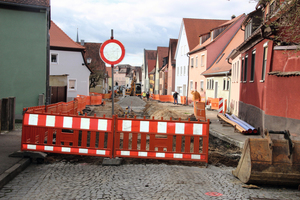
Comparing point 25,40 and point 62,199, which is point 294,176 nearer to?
point 62,199

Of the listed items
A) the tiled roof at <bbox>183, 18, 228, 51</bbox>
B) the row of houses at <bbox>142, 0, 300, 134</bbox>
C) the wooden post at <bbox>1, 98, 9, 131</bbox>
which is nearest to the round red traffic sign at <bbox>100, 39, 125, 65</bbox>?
the row of houses at <bbox>142, 0, 300, 134</bbox>

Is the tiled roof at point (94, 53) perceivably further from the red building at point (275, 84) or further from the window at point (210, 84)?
the red building at point (275, 84)

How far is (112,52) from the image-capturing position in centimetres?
834

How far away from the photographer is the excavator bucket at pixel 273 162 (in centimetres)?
554

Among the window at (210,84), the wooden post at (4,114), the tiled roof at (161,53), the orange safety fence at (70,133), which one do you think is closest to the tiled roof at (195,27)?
the window at (210,84)

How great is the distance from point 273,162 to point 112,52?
4.93 m

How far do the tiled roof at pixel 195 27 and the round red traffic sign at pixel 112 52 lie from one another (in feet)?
124

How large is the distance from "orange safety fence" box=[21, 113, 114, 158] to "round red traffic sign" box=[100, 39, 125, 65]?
1884 millimetres

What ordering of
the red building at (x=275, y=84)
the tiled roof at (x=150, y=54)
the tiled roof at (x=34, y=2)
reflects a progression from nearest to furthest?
the red building at (x=275, y=84), the tiled roof at (x=34, y=2), the tiled roof at (x=150, y=54)

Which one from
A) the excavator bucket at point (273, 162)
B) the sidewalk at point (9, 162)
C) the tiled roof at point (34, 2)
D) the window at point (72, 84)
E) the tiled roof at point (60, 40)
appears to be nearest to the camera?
the excavator bucket at point (273, 162)

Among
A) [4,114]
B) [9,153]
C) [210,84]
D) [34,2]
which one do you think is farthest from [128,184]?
[210,84]

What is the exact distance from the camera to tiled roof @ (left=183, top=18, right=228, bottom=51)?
150 feet

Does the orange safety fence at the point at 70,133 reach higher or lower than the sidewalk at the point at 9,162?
higher

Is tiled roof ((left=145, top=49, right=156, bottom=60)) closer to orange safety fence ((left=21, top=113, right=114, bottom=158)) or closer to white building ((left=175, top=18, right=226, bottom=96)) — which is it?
white building ((left=175, top=18, right=226, bottom=96))
